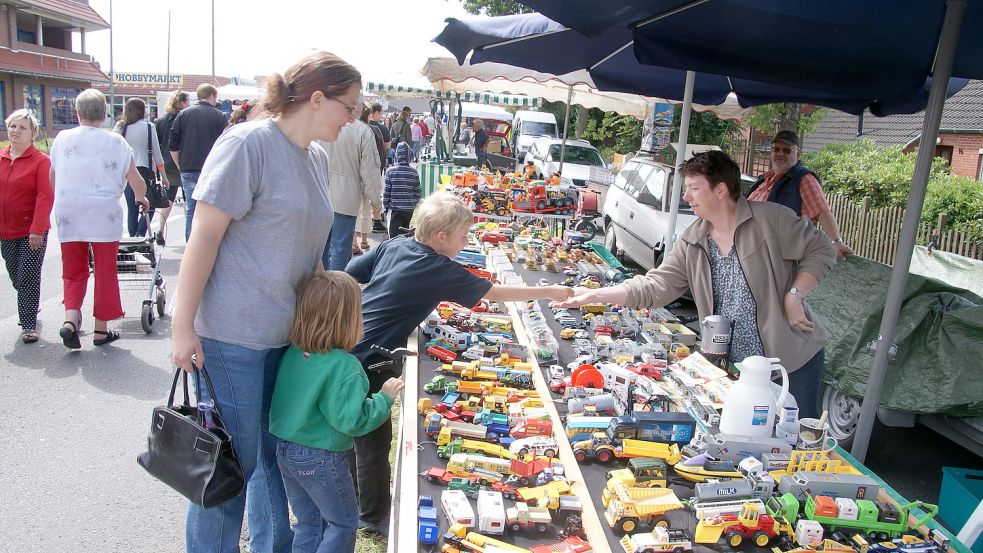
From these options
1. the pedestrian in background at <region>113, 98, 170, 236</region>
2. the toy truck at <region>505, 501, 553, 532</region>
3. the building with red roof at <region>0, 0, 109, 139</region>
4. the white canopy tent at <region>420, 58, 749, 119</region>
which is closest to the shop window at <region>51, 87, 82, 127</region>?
the building with red roof at <region>0, 0, 109, 139</region>

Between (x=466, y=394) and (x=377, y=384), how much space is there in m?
0.43

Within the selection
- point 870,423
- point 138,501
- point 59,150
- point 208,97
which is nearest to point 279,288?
point 138,501

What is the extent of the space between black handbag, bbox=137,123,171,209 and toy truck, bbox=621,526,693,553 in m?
7.15

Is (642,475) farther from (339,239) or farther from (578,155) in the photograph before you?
(578,155)

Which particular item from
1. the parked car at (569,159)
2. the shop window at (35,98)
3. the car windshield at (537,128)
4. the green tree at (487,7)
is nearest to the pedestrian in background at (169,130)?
the parked car at (569,159)

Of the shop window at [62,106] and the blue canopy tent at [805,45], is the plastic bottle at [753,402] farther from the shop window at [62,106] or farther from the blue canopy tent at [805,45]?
the shop window at [62,106]

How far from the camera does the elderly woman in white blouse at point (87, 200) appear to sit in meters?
5.10

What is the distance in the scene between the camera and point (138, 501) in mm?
3496

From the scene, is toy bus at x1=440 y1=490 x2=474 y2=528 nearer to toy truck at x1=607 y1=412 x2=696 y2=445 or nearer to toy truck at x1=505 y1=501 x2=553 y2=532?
toy truck at x1=505 y1=501 x2=553 y2=532

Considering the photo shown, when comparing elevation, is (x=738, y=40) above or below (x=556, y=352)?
above

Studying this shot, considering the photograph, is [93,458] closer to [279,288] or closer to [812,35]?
[279,288]

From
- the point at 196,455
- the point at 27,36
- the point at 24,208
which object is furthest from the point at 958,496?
the point at 27,36

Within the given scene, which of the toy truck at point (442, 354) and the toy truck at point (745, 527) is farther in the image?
the toy truck at point (442, 354)

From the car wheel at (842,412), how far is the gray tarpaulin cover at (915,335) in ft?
0.39
